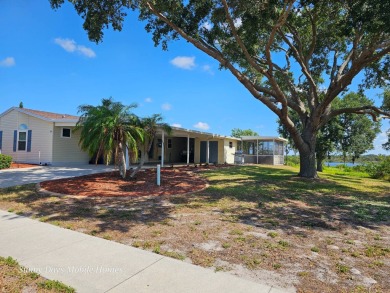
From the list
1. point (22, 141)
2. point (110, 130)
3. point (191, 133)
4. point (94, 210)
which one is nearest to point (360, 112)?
point (191, 133)

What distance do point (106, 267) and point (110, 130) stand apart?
7.48m

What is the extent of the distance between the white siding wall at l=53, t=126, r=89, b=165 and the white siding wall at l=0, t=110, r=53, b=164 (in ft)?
A: 1.06

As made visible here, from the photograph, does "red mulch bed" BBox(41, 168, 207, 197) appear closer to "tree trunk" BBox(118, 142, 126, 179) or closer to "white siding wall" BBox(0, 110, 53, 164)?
"tree trunk" BBox(118, 142, 126, 179)

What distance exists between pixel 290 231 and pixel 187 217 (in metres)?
2.24

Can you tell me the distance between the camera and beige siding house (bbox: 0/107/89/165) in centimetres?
1669

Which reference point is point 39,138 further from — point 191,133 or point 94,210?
point 94,210

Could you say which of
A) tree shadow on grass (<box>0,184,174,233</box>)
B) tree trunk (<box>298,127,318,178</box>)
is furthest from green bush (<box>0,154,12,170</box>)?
tree trunk (<box>298,127,318,178</box>)

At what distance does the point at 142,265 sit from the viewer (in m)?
3.55

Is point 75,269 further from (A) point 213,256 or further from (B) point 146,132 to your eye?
(B) point 146,132

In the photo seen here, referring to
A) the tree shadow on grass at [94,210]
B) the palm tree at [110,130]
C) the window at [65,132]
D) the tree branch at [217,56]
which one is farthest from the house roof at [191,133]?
the tree shadow on grass at [94,210]

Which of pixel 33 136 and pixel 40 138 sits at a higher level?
pixel 33 136

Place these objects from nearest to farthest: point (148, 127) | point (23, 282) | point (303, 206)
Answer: point (23, 282) < point (303, 206) < point (148, 127)

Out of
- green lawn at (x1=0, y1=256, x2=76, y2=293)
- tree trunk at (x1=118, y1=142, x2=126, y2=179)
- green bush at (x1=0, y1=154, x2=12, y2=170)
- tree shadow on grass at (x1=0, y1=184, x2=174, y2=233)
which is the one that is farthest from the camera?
green bush at (x1=0, y1=154, x2=12, y2=170)

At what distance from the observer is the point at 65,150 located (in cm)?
1742
